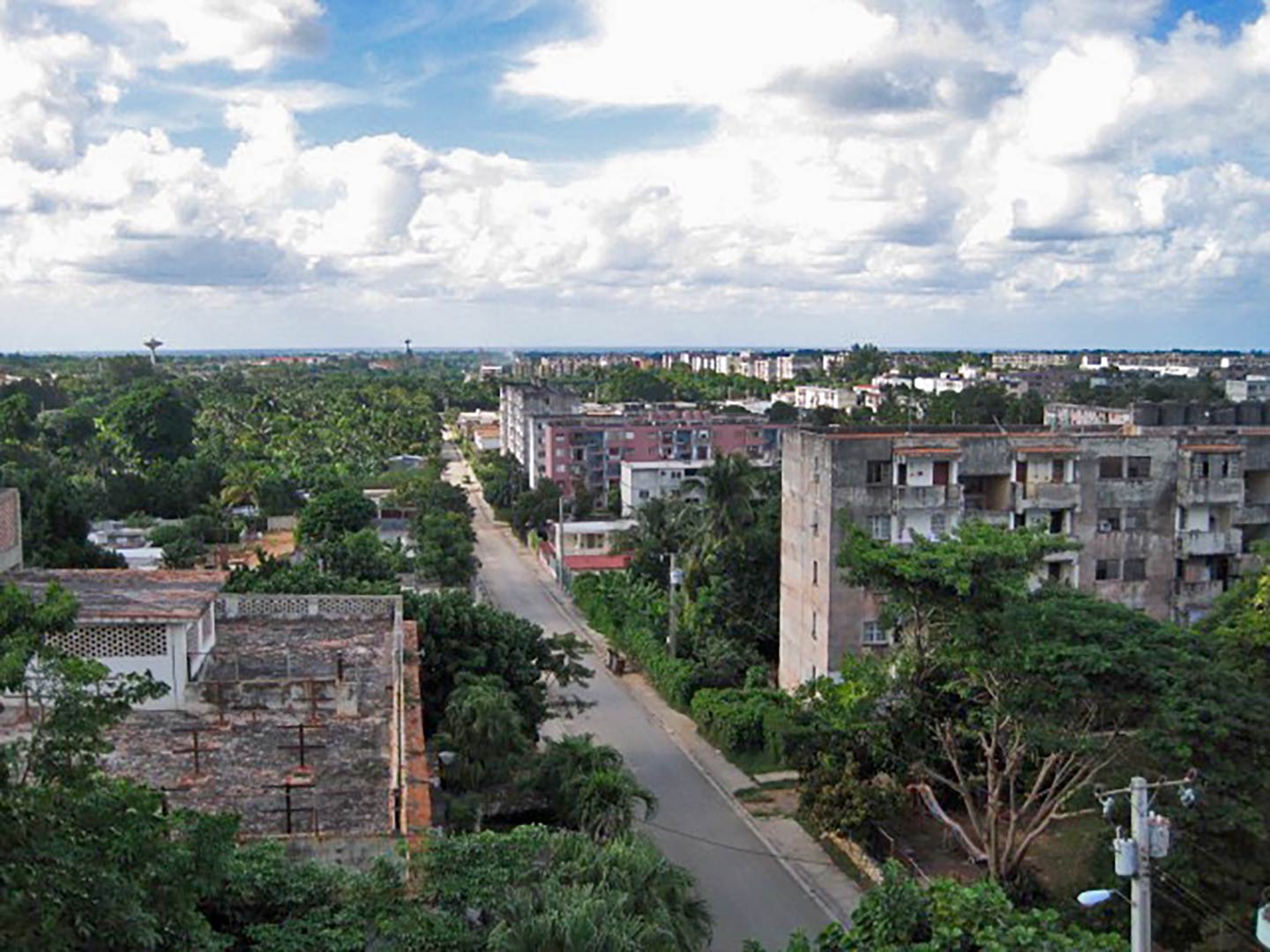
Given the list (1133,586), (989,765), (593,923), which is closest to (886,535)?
(1133,586)

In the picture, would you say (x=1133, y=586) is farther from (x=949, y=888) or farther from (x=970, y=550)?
(x=949, y=888)

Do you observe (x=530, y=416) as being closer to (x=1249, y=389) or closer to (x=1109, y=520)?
(x=1109, y=520)

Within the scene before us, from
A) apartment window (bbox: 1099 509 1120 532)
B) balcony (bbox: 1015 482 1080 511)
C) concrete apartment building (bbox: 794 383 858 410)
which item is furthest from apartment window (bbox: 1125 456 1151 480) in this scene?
concrete apartment building (bbox: 794 383 858 410)

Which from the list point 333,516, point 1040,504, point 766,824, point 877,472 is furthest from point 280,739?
point 333,516

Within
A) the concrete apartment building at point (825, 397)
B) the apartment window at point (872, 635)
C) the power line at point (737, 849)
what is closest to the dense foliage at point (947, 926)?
the power line at point (737, 849)

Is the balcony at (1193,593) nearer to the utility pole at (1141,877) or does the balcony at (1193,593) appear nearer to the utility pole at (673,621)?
the utility pole at (673,621)

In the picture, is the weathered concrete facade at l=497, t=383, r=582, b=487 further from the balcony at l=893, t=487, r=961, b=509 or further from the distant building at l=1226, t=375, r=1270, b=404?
the distant building at l=1226, t=375, r=1270, b=404
